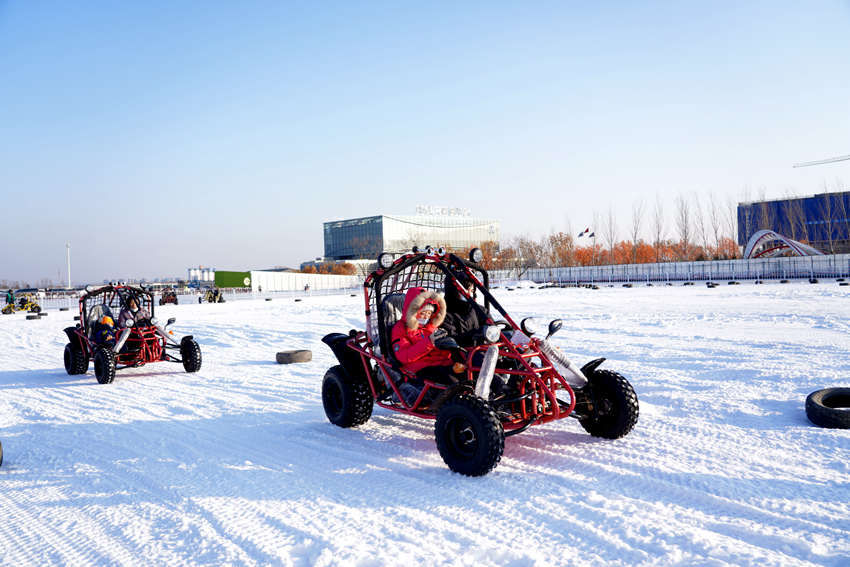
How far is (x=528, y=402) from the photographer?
5.04m

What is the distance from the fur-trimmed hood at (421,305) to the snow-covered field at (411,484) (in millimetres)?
1132

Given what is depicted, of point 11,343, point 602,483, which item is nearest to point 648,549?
point 602,483

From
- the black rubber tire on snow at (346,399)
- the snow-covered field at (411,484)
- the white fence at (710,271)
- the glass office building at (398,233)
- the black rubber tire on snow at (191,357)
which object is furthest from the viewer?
the glass office building at (398,233)

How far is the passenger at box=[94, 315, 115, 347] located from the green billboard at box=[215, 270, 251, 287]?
4769 centimetres

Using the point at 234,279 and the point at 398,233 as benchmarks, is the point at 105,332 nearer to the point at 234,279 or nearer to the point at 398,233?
the point at 234,279

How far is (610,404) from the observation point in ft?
17.5

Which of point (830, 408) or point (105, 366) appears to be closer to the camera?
point (830, 408)

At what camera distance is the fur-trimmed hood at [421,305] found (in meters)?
5.66

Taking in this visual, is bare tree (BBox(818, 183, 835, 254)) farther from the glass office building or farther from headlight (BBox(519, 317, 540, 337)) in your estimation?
headlight (BBox(519, 317, 540, 337))

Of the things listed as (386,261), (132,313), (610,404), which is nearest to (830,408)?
(610,404)

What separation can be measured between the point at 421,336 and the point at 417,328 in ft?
Answer: 0.28

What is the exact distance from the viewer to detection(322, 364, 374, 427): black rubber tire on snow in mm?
6188

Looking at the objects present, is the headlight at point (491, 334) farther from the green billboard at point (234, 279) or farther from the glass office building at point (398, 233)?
the glass office building at point (398, 233)

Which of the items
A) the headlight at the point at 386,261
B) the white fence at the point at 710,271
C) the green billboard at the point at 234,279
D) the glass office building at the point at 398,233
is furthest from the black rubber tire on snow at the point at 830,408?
the glass office building at the point at 398,233
